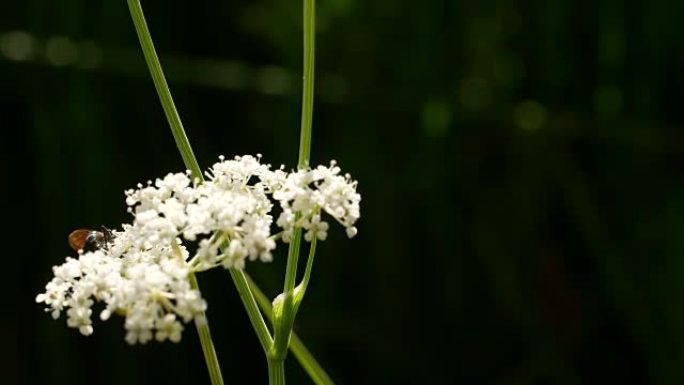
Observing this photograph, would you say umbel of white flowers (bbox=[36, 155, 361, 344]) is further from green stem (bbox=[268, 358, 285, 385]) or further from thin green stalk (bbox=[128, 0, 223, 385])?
green stem (bbox=[268, 358, 285, 385])

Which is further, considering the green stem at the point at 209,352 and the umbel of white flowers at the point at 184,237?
the green stem at the point at 209,352

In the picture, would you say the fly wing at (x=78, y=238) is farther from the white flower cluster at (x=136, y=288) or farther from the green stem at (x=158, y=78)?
the green stem at (x=158, y=78)

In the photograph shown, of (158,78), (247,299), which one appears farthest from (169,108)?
(247,299)

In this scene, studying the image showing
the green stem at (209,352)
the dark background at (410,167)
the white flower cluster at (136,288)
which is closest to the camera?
the white flower cluster at (136,288)

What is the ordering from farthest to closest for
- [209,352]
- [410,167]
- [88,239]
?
1. [410,167]
2. [88,239]
3. [209,352]

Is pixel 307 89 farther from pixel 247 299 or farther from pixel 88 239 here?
pixel 88 239

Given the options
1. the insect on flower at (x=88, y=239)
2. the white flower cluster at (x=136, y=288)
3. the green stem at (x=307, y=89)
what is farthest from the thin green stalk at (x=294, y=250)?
the insect on flower at (x=88, y=239)
